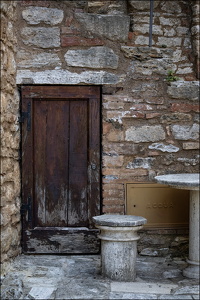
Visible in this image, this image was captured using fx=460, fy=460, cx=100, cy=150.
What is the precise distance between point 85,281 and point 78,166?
1272mm

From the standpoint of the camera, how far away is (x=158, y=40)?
15.6 ft

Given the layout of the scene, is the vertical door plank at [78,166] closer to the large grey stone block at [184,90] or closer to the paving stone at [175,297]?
the large grey stone block at [184,90]

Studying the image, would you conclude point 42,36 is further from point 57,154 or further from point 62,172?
point 62,172

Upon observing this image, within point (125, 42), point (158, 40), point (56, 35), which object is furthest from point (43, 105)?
point (158, 40)

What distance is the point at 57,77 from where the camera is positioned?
468cm

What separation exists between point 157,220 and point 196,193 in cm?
81

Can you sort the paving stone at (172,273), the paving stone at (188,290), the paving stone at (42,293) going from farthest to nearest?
the paving stone at (172,273), the paving stone at (188,290), the paving stone at (42,293)

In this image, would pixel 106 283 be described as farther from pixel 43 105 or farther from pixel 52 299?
pixel 43 105

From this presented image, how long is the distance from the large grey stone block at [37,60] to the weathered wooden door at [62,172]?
274 millimetres

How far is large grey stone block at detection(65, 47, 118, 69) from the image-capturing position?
468 cm

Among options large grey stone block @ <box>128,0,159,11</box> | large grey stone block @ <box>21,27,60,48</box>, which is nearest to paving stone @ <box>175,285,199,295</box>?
large grey stone block @ <box>21,27,60,48</box>

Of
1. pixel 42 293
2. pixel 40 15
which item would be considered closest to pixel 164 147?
pixel 40 15

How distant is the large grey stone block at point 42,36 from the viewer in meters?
4.67

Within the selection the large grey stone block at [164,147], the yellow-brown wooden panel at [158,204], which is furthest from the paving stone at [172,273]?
the large grey stone block at [164,147]
